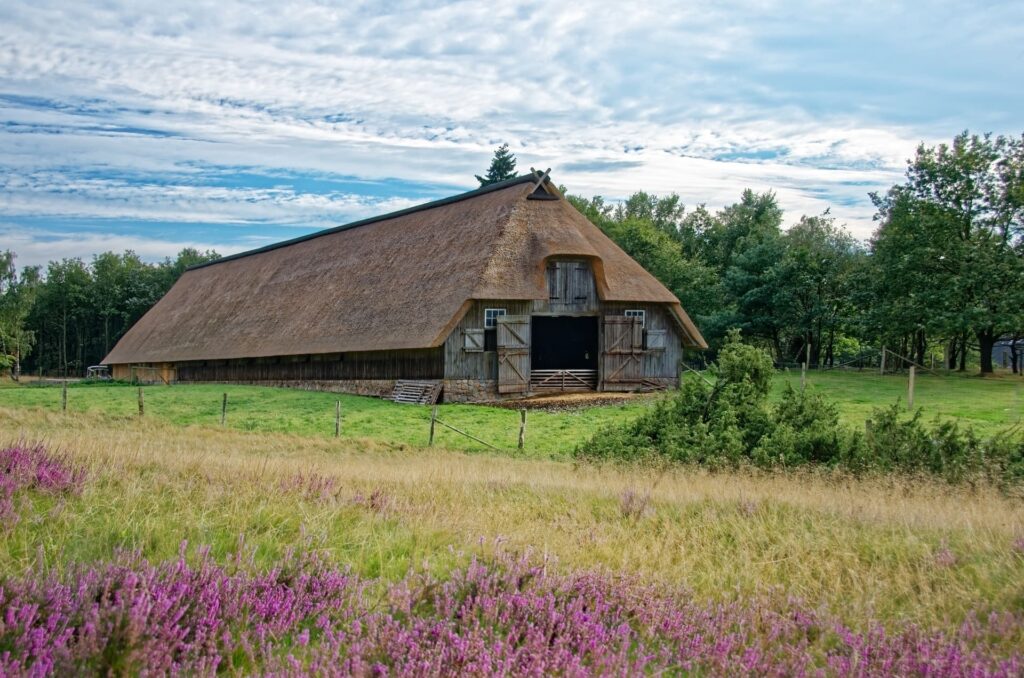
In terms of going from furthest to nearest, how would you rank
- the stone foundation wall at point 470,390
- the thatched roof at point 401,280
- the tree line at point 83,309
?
the tree line at point 83,309 → the thatched roof at point 401,280 → the stone foundation wall at point 470,390

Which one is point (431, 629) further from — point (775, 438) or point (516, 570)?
point (775, 438)

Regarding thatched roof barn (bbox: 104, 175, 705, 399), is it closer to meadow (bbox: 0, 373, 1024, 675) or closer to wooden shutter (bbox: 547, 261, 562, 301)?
wooden shutter (bbox: 547, 261, 562, 301)

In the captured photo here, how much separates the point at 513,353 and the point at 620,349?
4298 mm

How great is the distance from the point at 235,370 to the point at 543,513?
119 feet

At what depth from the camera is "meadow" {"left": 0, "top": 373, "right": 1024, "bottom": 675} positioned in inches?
168

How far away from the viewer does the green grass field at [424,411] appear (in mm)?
22203

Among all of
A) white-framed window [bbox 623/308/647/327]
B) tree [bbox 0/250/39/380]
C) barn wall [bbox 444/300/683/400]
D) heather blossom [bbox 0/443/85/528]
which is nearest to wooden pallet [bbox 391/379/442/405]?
barn wall [bbox 444/300/683/400]

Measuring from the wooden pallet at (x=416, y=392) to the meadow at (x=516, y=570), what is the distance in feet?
63.4

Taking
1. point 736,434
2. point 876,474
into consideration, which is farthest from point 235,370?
point 876,474

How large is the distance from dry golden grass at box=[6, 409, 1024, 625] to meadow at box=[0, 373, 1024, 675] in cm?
3

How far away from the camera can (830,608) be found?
5.73 metres

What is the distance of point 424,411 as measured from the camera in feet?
90.8

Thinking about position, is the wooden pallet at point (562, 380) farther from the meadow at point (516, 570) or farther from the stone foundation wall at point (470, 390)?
the meadow at point (516, 570)

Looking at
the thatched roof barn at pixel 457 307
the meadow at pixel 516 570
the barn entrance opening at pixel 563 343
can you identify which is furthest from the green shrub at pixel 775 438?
the barn entrance opening at pixel 563 343
